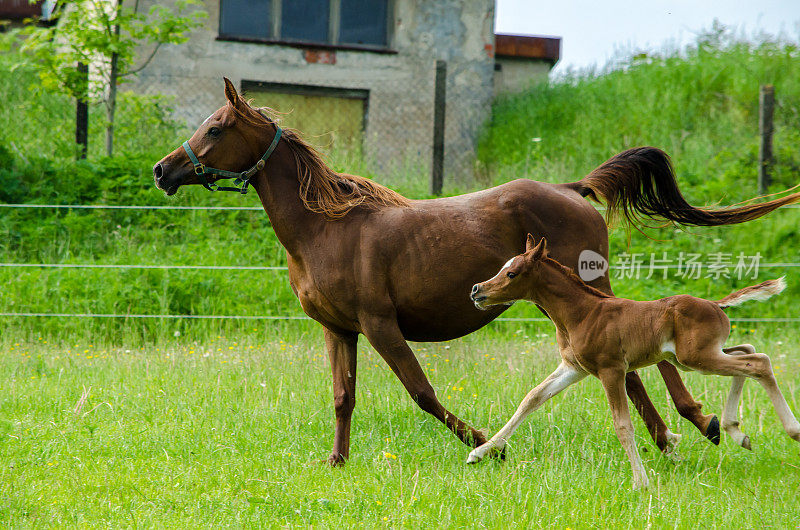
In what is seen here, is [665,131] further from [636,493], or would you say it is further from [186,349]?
[636,493]

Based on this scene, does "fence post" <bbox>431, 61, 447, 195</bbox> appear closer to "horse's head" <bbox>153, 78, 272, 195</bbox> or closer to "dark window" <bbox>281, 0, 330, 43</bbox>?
"dark window" <bbox>281, 0, 330, 43</bbox>

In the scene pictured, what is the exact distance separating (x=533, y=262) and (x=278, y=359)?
3.28m

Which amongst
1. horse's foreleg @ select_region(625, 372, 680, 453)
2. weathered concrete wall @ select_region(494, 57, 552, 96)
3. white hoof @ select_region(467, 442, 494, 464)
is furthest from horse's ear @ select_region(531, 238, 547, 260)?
weathered concrete wall @ select_region(494, 57, 552, 96)

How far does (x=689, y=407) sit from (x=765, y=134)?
22.5 ft

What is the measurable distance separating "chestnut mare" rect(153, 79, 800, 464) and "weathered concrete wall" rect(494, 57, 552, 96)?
421 inches

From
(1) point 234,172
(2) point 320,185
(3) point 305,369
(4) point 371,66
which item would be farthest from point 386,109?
(1) point 234,172

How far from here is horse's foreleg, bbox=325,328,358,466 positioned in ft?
14.8

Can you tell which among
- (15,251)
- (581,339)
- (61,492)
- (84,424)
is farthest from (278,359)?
(15,251)

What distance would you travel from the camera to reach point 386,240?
448 centimetres

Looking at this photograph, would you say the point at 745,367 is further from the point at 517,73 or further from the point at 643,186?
the point at 517,73

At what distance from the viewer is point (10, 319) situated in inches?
317

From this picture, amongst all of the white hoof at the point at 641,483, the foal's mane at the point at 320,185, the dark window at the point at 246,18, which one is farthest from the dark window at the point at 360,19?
the white hoof at the point at 641,483

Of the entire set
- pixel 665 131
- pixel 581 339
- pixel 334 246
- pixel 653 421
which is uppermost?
pixel 665 131

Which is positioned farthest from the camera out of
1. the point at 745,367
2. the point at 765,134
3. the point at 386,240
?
the point at 765,134
